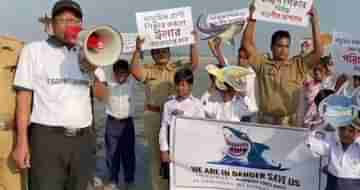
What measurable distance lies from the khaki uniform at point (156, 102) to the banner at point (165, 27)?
0.31m

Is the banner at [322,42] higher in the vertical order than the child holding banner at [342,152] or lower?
higher

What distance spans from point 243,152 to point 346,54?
2.13 m

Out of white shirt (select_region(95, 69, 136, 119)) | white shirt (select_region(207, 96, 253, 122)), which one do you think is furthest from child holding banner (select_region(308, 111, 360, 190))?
white shirt (select_region(95, 69, 136, 119))

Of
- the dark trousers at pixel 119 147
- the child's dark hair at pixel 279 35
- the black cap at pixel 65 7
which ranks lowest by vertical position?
the dark trousers at pixel 119 147

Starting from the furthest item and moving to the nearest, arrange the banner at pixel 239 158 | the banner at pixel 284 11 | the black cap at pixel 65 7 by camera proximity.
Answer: the banner at pixel 284 11, the banner at pixel 239 158, the black cap at pixel 65 7

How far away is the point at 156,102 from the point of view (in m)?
6.26

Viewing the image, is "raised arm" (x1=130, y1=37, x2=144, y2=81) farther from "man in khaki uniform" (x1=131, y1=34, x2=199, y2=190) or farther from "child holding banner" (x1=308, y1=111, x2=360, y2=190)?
"child holding banner" (x1=308, y1=111, x2=360, y2=190)

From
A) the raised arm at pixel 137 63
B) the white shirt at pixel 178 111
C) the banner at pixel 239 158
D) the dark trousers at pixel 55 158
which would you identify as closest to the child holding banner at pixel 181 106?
the white shirt at pixel 178 111

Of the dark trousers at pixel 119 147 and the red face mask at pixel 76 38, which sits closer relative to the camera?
the red face mask at pixel 76 38

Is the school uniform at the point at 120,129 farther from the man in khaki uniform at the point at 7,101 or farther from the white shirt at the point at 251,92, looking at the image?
the man in khaki uniform at the point at 7,101

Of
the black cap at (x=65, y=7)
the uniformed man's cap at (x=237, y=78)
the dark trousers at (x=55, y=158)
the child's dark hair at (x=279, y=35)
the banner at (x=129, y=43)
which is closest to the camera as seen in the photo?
the black cap at (x=65, y=7)

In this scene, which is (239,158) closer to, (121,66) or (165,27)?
(165,27)

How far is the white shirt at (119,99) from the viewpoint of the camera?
278 inches

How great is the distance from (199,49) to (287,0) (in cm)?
129
